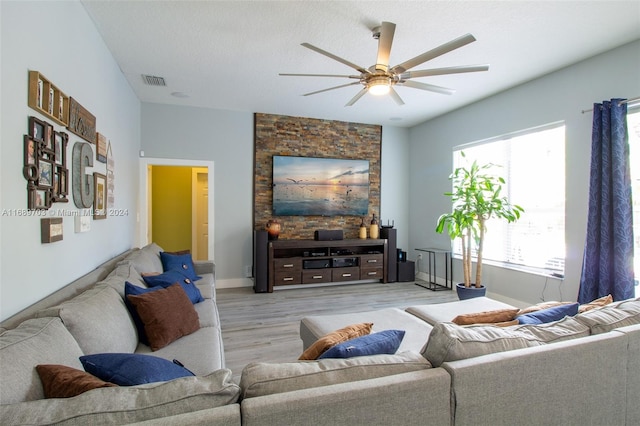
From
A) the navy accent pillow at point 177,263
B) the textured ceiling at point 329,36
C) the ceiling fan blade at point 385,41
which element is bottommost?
the navy accent pillow at point 177,263

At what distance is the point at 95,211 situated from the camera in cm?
274

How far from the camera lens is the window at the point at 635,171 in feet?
10.2

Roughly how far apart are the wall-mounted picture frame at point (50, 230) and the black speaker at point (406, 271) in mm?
4993

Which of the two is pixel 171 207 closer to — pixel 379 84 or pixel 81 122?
pixel 81 122

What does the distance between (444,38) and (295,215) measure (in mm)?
3517

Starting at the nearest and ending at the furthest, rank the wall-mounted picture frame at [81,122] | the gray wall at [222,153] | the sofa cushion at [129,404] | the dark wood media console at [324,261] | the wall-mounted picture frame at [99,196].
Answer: the sofa cushion at [129,404], the wall-mounted picture frame at [81,122], the wall-mounted picture frame at [99,196], the gray wall at [222,153], the dark wood media console at [324,261]

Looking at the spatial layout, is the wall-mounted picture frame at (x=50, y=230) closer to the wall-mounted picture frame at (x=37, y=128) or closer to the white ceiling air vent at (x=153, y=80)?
the wall-mounted picture frame at (x=37, y=128)

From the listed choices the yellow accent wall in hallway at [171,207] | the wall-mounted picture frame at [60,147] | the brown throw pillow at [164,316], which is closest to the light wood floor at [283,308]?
the brown throw pillow at [164,316]

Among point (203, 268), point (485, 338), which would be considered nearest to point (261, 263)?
point (203, 268)

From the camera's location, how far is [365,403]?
101 centimetres

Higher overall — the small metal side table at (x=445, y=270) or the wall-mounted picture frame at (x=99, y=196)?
the wall-mounted picture frame at (x=99, y=196)

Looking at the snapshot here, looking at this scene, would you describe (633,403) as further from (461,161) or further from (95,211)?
(461,161)

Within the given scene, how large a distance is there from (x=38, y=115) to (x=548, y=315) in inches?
114

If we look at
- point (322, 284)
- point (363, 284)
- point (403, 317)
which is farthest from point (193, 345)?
point (363, 284)
